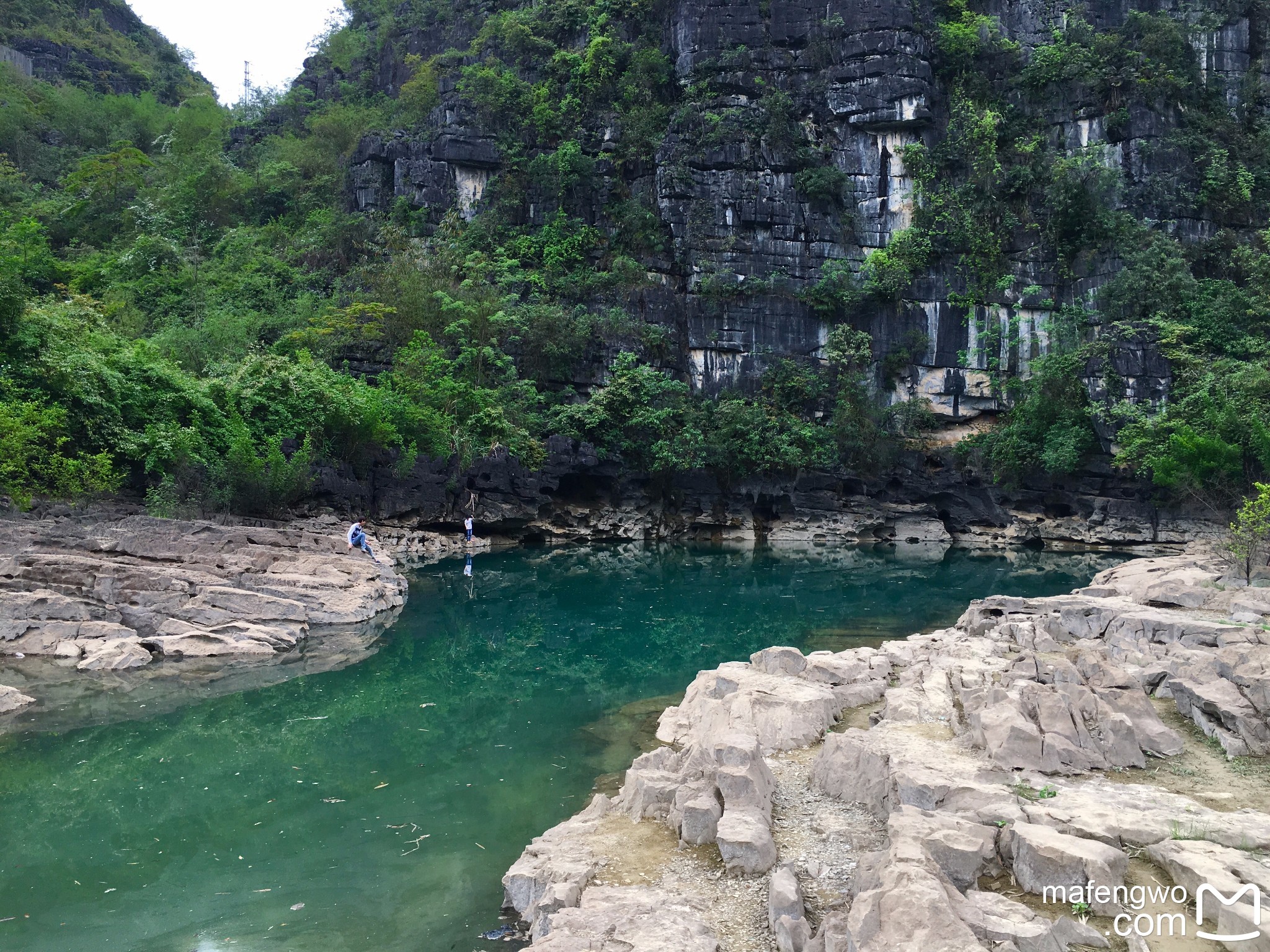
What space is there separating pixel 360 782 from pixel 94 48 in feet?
187

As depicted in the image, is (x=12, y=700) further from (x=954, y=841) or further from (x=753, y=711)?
(x=954, y=841)

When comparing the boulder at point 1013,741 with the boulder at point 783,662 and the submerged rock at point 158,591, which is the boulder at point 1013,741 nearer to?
the boulder at point 783,662

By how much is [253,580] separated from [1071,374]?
87.1 feet

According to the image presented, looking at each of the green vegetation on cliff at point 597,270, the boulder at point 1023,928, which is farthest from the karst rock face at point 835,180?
the boulder at point 1023,928

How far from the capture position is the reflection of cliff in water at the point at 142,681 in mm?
10758

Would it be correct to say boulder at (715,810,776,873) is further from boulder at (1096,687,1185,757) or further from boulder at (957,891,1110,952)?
boulder at (1096,687,1185,757)

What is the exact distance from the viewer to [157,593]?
14.0m

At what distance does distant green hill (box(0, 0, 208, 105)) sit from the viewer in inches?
1868

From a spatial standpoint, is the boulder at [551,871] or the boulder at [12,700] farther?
the boulder at [12,700]

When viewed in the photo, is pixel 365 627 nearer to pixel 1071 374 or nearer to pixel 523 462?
pixel 523 462

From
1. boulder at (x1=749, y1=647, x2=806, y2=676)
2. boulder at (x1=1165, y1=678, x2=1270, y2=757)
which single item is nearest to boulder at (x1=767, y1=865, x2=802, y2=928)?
boulder at (x1=1165, y1=678, x2=1270, y2=757)

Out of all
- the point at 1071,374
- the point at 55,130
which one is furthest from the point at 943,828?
the point at 55,130

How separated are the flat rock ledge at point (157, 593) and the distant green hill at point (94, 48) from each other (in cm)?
4410

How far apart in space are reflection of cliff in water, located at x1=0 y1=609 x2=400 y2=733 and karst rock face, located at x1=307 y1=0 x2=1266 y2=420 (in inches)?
875
